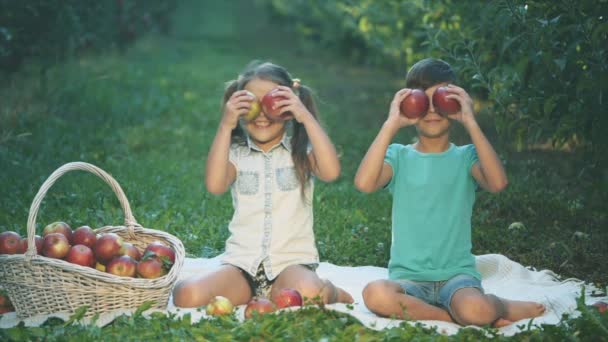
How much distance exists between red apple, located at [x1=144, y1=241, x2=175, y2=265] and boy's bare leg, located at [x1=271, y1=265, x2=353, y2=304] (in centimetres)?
53

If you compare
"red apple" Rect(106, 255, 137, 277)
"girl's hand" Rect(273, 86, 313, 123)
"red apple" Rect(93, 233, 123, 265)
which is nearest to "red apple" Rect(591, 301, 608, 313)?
"girl's hand" Rect(273, 86, 313, 123)

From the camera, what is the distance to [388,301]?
3836mm

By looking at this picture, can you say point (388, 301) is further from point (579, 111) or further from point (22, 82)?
point (22, 82)

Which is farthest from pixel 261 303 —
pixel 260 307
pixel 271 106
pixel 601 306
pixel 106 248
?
pixel 601 306

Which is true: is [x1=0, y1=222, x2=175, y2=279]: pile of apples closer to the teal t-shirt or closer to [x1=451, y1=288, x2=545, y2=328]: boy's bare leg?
the teal t-shirt

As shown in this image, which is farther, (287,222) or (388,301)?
(287,222)

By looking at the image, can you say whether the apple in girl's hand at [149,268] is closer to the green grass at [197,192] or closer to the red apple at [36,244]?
the green grass at [197,192]

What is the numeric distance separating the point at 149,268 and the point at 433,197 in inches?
54.9

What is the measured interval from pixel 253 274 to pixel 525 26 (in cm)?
205

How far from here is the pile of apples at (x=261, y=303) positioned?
375cm

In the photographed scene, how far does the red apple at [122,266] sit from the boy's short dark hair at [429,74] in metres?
1.63

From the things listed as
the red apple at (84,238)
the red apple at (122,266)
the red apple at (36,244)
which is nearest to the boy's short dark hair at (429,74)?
the red apple at (122,266)

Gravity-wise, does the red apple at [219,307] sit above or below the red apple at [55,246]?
below

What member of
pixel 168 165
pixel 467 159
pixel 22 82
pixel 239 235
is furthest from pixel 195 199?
pixel 22 82
